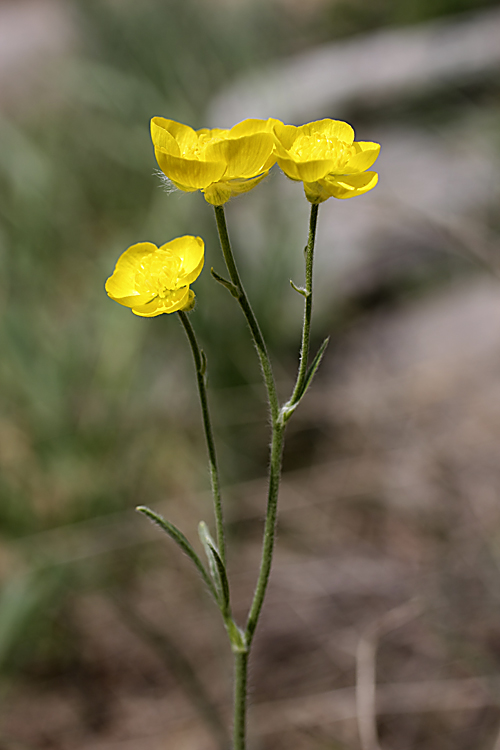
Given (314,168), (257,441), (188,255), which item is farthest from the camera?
(257,441)

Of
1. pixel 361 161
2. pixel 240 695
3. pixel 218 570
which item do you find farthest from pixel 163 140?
pixel 240 695

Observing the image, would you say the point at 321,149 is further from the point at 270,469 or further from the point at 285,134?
the point at 270,469

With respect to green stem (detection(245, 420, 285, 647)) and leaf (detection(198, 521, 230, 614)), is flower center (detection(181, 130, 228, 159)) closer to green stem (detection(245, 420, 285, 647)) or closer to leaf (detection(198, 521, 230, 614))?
green stem (detection(245, 420, 285, 647))

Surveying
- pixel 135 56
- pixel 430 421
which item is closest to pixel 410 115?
pixel 135 56

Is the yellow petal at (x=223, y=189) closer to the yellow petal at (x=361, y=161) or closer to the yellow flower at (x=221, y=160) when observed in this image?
the yellow flower at (x=221, y=160)

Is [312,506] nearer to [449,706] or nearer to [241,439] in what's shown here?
[241,439]

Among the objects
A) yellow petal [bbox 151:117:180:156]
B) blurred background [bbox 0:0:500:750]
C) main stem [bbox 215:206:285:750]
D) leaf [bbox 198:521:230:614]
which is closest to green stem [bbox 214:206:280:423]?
main stem [bbox 215:206:285:750]

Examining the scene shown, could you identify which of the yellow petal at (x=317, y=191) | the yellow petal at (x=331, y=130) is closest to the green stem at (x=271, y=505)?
the yellow petal at (x=317, y=191)
